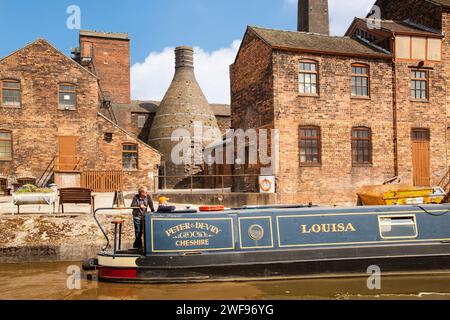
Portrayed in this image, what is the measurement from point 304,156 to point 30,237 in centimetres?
1145

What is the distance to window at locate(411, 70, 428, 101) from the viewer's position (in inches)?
770

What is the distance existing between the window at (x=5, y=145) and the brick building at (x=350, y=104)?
12.8m

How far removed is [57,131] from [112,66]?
19268mm

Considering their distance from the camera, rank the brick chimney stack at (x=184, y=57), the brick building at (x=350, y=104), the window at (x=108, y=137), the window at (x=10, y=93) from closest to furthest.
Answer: the brick building at (x=350, y=104) → the window at (x=10, y=93) → the window at (x=108, y=137) → the brick chimney stack at (x=184, y=57)

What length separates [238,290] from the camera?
8023 millimetres

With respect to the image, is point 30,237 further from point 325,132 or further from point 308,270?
point 325,132

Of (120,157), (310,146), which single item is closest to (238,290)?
(310,146)

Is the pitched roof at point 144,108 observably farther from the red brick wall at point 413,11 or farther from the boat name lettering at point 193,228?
the boat name lettering at point 193,228

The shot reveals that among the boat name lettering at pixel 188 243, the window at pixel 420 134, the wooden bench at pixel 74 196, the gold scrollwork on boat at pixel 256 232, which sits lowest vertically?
the boat name lettering at pixel 188 243

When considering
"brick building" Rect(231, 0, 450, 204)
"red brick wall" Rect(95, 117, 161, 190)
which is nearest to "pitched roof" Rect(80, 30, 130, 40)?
"red brick wall" Rect(95, 117, 161, 190)

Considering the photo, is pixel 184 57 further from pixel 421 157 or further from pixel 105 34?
pixel 421 157

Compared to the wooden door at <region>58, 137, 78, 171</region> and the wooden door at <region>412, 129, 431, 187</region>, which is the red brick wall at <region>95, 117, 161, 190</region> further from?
the wooden door at <region>412, 129, 431, 187</region>

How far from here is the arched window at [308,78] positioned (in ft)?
60.1

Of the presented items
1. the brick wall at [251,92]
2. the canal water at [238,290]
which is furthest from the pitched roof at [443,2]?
the canal water at [238,290]
